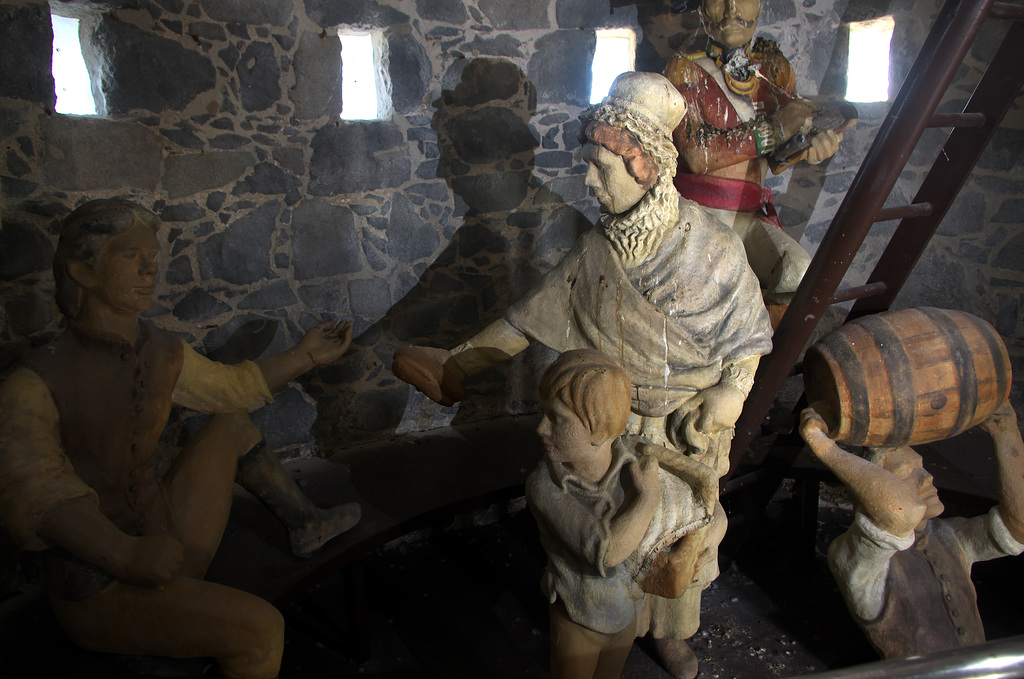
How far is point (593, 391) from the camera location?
1826 millimetres

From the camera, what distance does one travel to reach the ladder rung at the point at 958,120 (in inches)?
91.3

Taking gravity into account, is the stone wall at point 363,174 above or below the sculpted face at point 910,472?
above

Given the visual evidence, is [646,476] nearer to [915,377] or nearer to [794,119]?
[915,377]

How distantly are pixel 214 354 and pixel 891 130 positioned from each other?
2957mm

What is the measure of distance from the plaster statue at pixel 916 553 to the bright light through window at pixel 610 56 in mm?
2559

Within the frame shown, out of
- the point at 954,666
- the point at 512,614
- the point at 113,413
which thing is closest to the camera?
the point at 954,666

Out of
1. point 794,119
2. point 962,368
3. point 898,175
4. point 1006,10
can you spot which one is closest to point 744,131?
point 794,119

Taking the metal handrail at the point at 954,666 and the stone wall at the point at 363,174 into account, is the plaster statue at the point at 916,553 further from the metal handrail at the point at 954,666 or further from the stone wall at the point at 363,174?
the stone wall at the point at 363,174

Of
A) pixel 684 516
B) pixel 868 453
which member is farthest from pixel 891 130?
pixel 684 516

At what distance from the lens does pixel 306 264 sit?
3773 millimetres

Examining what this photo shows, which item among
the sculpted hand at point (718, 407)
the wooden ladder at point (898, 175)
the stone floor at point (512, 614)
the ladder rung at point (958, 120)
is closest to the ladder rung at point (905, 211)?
the wooden ladder at point (898, 175)

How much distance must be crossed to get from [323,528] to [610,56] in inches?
120

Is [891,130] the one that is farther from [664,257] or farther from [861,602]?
[861,602]

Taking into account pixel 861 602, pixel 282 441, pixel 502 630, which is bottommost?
pixel 502 630
